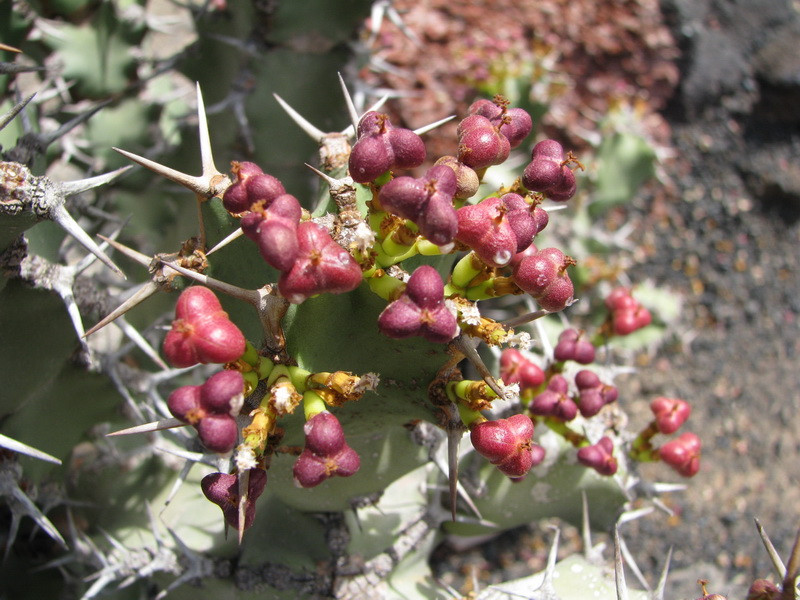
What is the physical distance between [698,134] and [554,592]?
3207mm

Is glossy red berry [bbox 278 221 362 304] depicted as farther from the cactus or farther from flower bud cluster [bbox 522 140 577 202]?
flower bud cluster [bbox 522 140 577 202]

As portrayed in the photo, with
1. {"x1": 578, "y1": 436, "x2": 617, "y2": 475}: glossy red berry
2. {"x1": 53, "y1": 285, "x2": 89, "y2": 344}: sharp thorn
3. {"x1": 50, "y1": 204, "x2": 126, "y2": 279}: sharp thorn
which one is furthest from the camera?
{"x1": 578, "y1": 436, "x2": 617, "y2": 475}: glossy red berry

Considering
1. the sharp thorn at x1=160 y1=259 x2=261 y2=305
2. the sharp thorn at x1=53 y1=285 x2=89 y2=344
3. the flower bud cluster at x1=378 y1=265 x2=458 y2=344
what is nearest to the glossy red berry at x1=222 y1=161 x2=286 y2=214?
the sharp thorn at x1=160 y1=259 x2=261 y2=305

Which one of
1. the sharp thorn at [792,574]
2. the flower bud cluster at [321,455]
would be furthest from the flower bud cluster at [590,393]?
the flower bud cluster at [321,455]

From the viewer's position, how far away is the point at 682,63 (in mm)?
4082

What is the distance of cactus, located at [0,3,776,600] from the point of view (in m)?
0.94

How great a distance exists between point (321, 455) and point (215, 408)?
0.53 feet

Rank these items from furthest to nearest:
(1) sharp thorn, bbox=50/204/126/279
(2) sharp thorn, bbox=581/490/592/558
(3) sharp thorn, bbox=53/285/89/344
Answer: (2) sharp thorn, bbox=581/490/592/558
(3) sharp thorn, bbox=53/285/89/344
(1) sharp thorn, bbox=50/204/126/279

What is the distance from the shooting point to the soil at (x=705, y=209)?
2852 mm

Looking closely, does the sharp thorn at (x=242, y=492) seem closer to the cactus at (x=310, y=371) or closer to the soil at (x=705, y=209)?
the cactus at (x=310, y=371)

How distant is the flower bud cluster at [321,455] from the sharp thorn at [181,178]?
46 centimetres

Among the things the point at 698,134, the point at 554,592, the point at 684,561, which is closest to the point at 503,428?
the point at 554,592

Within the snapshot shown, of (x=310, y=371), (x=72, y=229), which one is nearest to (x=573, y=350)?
(x=310, y=371)

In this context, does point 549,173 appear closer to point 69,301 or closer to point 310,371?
point 310,371
